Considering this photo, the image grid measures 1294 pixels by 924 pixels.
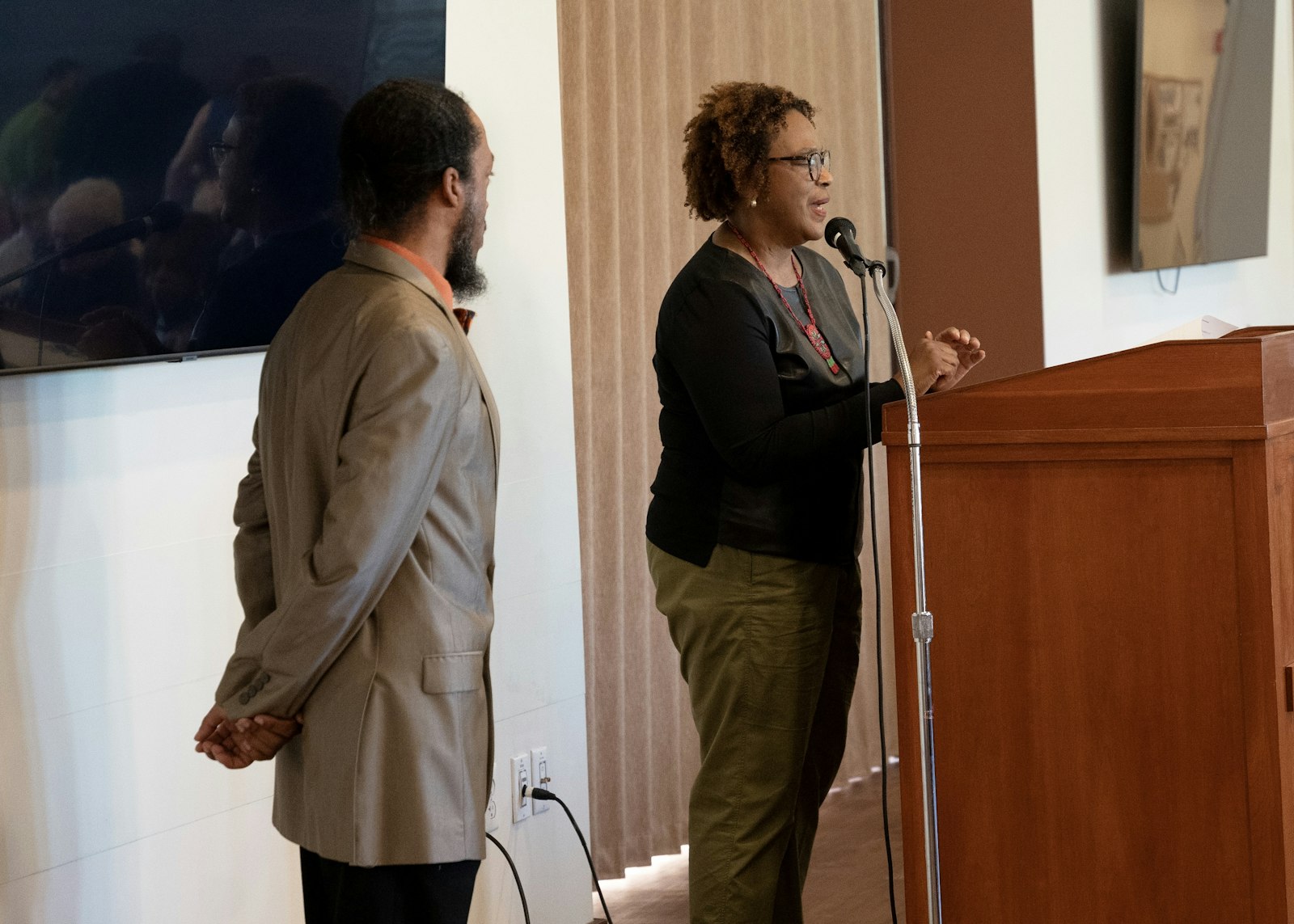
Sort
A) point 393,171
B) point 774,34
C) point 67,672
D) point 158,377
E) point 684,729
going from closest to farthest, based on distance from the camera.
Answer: point 393,171, point 67,672, point 158,377, point 684,729, point 774,34

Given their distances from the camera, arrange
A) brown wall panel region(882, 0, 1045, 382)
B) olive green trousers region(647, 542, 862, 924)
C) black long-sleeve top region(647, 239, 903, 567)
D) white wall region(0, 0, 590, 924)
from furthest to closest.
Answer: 1. brown wall panel region(882, 0, 1045, 382)
2. olive green trousers region(647, 542, 862, 924)
3. black long-sleeve top region(647, 239, 903, 567)
4. white wall region(0, 0, 590, 924)

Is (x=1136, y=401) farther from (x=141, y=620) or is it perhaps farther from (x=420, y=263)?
(x=141, y=620)

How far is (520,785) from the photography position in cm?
277

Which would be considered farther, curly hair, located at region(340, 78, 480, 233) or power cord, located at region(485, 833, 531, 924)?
power cord, located at region(485, 833, 531, 924)

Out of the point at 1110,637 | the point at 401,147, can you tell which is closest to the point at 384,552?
the point at 401,147

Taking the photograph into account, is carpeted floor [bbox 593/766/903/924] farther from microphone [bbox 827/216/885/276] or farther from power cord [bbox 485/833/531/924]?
microphone [bbox 827/216/885/276]

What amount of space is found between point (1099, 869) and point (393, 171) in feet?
4.02

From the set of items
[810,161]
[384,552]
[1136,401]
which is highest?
[810,161]

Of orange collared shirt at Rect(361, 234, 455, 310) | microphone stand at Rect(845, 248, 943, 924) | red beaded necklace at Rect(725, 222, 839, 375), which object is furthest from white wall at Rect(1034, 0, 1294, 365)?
orange collared shirt at Rect(361, 234, 455, 310)

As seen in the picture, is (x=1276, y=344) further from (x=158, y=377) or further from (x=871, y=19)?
(x=871, y=19)

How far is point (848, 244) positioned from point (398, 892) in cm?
95

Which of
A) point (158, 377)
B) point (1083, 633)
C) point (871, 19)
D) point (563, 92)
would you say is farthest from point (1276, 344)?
point (871, 19)

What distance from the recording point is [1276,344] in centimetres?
173

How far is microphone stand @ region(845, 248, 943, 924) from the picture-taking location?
1712 millimetres
